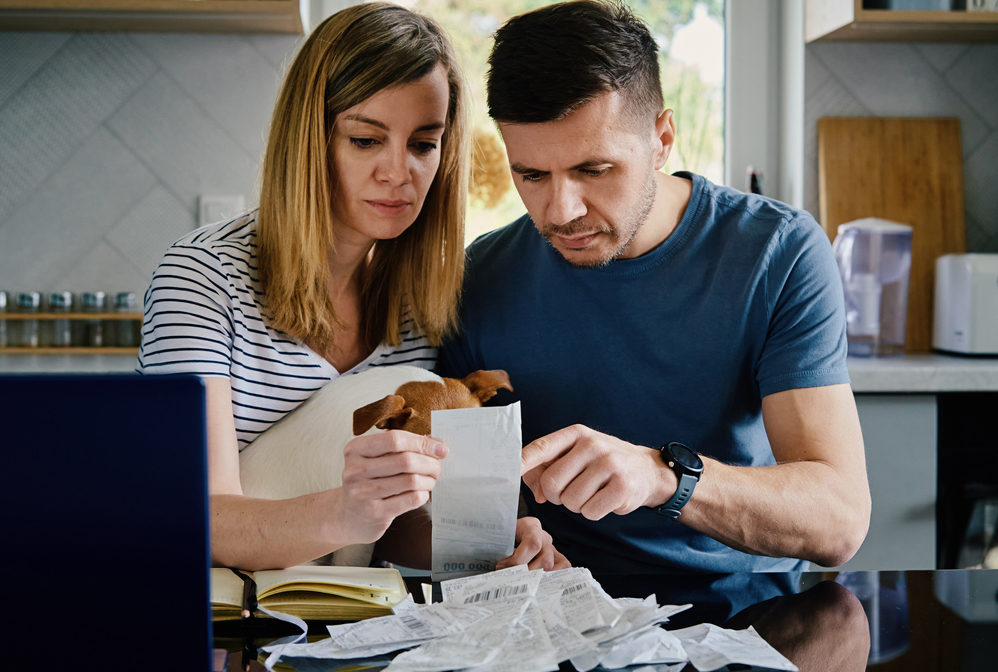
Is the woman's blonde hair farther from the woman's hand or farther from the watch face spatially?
the watch face

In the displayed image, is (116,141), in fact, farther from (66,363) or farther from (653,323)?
(653,323)

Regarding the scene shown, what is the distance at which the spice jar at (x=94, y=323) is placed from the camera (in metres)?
2.43

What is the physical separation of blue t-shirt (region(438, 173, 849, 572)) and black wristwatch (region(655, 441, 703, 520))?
291 millimetres

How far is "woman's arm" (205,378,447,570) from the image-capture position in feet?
3.22

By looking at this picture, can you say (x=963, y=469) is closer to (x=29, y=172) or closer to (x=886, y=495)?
(x=886, y=495)

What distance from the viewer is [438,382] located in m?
1.17

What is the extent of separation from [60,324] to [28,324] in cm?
8

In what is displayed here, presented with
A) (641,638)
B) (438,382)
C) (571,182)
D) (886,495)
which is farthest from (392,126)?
(886,495)

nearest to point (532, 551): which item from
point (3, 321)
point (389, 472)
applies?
point (389, 472)

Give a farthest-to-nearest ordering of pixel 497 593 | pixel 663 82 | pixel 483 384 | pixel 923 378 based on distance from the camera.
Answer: pixel 663 82 < pixel 923 378 < pixel 483 384 < pixel 497 593

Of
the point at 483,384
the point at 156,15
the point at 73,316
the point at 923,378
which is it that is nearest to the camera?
the point at 483,384

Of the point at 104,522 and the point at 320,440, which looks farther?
the point at 320,440

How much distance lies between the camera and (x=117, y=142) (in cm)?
253

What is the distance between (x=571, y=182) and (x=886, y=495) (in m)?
1.32
